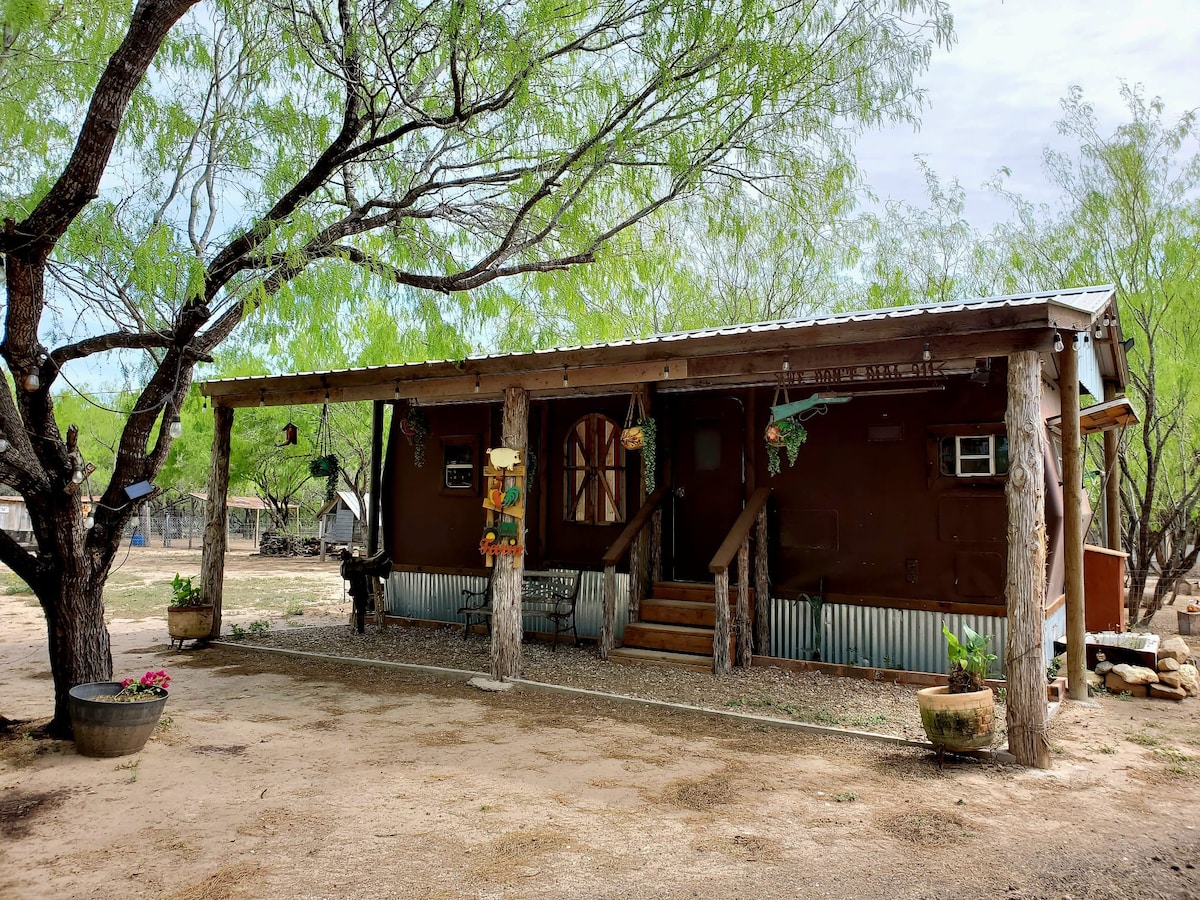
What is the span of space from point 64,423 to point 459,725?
21.5 metres

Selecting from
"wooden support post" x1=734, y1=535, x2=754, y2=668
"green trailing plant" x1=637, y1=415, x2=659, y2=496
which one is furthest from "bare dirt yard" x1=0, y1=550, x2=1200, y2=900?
"green trailing plant" x1=637, y1=415, x2=659, y2=496

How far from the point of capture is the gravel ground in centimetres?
672

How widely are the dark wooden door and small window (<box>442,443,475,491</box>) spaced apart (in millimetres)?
2941

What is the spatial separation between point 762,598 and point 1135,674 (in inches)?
137

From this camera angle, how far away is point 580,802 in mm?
4758

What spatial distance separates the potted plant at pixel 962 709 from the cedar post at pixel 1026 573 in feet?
0.66

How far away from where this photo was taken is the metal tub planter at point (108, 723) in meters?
5.38

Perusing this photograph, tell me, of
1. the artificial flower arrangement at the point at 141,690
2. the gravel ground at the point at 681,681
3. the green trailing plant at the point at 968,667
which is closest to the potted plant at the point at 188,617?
the gravel ground at the point at 681,681

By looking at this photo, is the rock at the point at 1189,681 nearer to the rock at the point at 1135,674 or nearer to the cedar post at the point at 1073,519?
the rock at the point at 1135,674

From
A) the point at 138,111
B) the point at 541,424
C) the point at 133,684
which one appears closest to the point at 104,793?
the point at 133,684

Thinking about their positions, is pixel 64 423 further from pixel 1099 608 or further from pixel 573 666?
pixel 1099 608

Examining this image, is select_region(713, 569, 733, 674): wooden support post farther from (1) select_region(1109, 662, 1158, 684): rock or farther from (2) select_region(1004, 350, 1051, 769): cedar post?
(1) select_region(1109, 662, 1158, 684): rock

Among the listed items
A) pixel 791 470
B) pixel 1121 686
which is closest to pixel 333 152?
pixel 791 470

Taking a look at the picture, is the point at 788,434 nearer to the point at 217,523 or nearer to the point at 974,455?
the point at 974,455
